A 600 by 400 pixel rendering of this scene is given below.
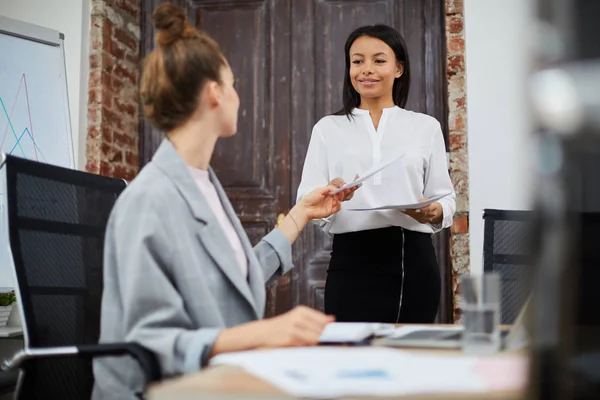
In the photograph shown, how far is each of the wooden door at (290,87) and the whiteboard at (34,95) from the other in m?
0.83

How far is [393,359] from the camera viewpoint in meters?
0.81

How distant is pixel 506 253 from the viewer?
6.08 ft

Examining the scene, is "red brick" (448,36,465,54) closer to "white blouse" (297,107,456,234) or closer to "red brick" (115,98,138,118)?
"white blouse" (297,107,456,234)

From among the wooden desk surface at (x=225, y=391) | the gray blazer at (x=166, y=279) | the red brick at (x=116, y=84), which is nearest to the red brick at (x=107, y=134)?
the red brick at (x=116, y=84)

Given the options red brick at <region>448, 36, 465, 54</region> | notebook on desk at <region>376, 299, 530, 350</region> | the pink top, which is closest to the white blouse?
the pink top

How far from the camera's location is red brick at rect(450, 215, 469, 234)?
303 centimetres

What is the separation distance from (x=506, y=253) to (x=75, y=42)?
2372mm

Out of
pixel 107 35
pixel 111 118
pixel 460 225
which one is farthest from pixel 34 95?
pixel 460 225

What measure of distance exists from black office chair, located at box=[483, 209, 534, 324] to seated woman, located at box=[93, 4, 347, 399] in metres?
0.80

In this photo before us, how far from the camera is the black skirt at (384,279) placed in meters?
2.01

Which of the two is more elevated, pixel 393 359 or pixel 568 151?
pixel 568 151

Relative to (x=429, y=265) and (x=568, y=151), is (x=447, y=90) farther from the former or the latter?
(x=568, y=151)

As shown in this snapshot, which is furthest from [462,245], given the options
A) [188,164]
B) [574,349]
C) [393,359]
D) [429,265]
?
[574,349]

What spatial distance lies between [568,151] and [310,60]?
3083 mm
